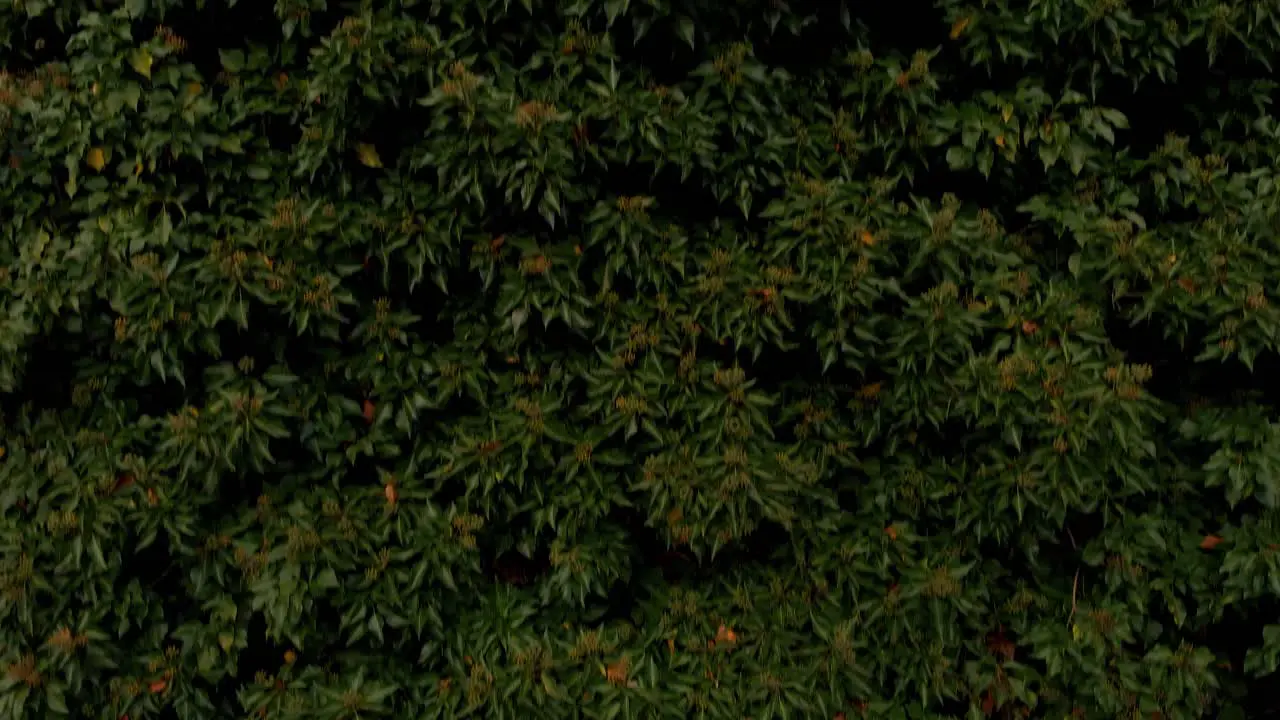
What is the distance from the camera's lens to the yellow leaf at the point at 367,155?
3.58m

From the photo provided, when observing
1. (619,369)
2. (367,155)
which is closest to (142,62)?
(367,155)

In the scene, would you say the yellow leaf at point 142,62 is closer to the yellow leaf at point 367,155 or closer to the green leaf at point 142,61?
the green leaf at point 142,61

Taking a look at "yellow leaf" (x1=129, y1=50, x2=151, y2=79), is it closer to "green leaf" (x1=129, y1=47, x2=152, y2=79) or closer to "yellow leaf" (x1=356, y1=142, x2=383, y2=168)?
"green leaf" (x1=129, y1=47, x2=152, y2=79)

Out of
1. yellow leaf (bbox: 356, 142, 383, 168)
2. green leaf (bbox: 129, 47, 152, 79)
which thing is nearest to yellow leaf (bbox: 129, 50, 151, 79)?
green leaf (bbox: 129, 47, 152, 79)

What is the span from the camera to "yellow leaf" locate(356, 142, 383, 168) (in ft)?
11.7

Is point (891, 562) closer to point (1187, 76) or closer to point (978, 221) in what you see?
point (978, 221)

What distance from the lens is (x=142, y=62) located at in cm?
345

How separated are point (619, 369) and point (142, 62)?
6.29 feet

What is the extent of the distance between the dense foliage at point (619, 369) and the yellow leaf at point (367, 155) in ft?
0.24

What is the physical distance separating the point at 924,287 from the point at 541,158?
1461 mm

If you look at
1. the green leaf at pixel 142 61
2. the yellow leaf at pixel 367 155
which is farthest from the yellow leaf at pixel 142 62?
the yellow leaf at pixel 367 155

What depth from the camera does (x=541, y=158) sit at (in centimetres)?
335

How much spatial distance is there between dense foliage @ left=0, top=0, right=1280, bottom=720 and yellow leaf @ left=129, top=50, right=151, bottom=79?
0.02m

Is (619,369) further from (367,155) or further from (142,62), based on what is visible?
(142,62)
